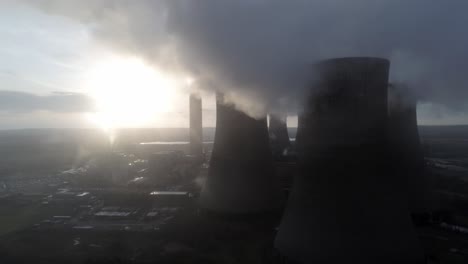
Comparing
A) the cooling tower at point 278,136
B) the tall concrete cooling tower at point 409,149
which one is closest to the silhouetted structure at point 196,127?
the cooling tower at point 278,136

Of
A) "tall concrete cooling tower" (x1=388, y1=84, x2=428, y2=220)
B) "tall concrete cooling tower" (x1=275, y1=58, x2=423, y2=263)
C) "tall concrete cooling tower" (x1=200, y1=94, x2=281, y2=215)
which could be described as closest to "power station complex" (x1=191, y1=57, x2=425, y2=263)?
"tall concrete cooling tower" (x1=275, y1=58, x2=423, y2=263)

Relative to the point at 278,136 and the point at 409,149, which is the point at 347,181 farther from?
the point at 278,136

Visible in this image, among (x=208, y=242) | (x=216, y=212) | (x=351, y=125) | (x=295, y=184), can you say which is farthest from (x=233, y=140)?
(x=351, y=125)

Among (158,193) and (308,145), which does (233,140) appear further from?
(158,193)

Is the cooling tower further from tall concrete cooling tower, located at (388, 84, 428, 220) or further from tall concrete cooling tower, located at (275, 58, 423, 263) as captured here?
tall concrete cooling tower, located at (275, 58, 423, 263)

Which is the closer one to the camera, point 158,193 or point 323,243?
point 323,243

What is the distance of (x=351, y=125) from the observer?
8945mm

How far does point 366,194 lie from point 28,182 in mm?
27662

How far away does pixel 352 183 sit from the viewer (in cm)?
874

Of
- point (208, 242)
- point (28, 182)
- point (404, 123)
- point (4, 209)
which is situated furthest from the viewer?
point (28, 182)

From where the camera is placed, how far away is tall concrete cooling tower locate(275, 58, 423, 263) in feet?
28.6

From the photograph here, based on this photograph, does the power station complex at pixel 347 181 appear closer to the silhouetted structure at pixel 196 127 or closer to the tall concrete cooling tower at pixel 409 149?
the tall concrete cooling tower at pixel 409 149

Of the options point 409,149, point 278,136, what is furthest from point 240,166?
point 278,136

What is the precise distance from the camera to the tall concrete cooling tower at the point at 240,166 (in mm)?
14609
